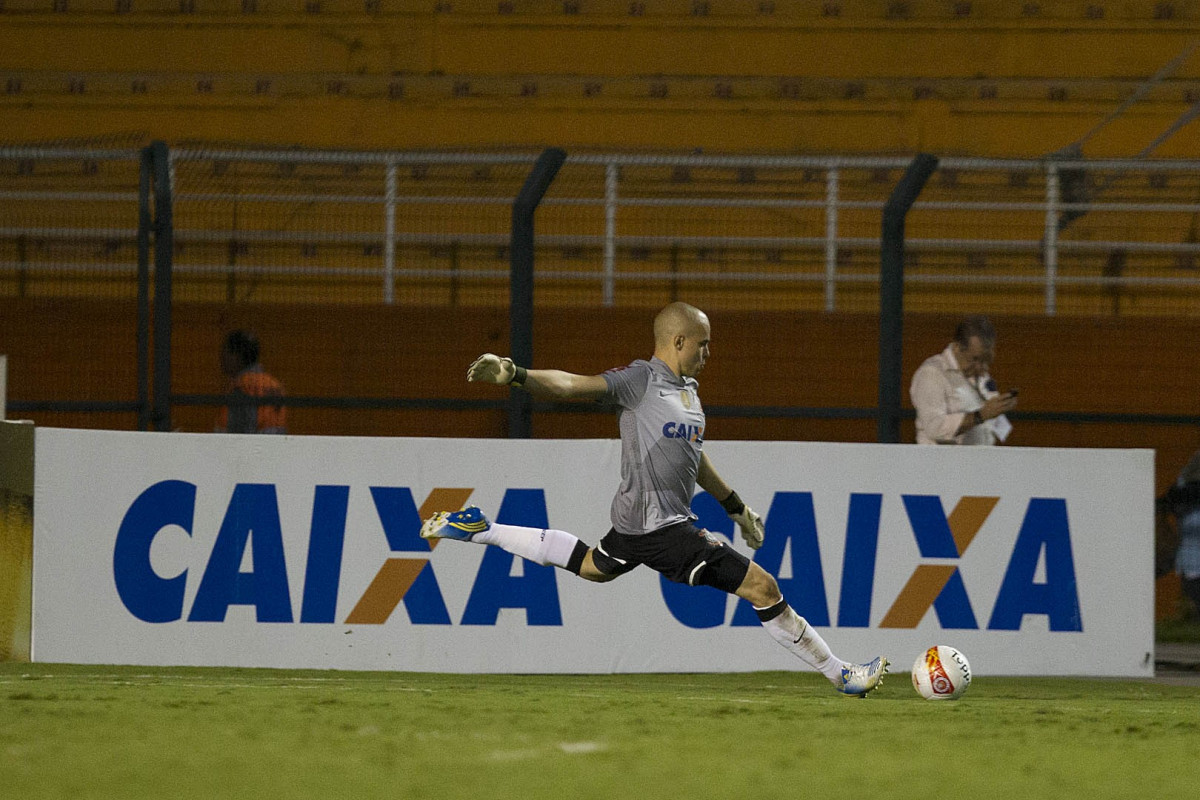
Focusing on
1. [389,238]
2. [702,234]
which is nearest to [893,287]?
[702,234]

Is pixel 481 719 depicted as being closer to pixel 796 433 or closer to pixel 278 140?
pixel 796 433

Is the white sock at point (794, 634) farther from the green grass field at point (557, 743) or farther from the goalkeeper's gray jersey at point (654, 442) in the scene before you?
the goalkeeper's gray jersey at point (654, 442)

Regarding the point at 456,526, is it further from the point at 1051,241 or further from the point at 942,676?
the point at 1051,241

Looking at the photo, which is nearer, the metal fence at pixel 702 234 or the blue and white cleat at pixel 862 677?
the blue and white cleat at pixel 862 677

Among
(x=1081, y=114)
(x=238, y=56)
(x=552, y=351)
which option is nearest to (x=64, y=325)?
(x=552, y=351)

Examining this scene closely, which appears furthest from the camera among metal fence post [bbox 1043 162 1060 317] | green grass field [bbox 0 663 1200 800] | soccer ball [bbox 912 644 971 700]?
metal fence post [bbox 1043 162 1060 317]

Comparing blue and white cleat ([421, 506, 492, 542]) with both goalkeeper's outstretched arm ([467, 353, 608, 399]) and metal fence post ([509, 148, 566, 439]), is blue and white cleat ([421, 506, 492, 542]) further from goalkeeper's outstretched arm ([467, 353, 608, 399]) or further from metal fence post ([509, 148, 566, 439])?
metal fence post ([509, 148, 566, 439])

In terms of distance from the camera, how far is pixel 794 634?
6492mm

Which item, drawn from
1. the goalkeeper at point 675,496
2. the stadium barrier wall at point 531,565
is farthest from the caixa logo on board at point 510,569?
the goalkeeper at point 675,496

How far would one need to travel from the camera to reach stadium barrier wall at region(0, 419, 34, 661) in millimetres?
7645

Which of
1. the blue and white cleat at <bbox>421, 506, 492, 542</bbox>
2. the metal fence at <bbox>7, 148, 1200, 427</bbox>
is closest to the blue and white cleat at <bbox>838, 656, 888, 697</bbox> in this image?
the blue and white cleat at <bbox>421, 506, 492, 542</bbox>

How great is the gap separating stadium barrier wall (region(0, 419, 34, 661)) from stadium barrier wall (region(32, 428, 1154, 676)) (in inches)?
2.2

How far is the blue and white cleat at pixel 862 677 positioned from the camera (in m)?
6.44

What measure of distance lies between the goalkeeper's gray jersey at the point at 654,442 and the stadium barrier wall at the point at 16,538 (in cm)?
319
